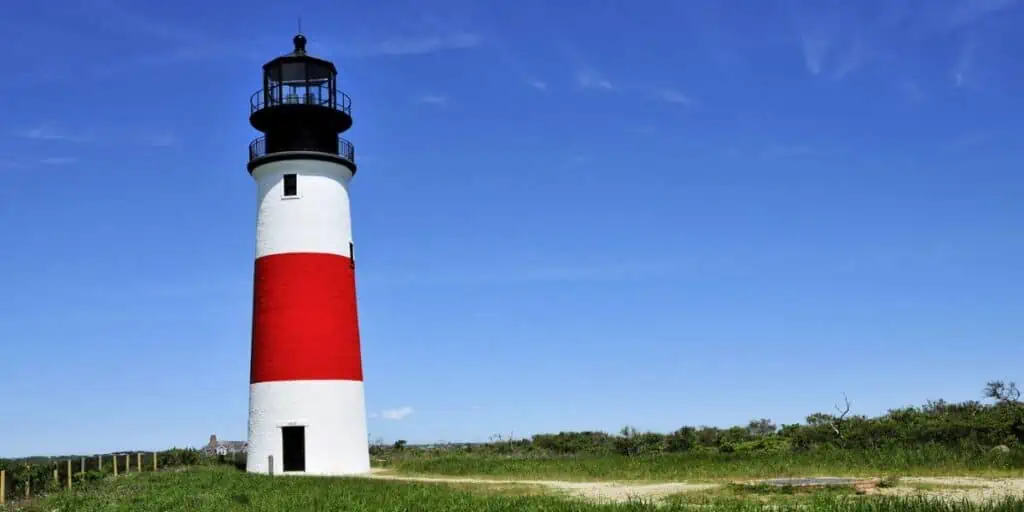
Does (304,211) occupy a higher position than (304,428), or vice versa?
(304,211)

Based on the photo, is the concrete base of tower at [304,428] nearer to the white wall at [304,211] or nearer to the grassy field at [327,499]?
the grassy field at [327,499]

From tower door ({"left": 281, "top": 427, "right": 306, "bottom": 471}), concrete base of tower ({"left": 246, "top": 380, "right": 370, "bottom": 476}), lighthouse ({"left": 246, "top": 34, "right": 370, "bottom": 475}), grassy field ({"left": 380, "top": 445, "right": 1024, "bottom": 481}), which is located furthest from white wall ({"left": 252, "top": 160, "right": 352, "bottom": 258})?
grassy field ({"left": 380, "top": 445, "right": 1024, "bottom": 481})

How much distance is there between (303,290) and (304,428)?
4.71 m

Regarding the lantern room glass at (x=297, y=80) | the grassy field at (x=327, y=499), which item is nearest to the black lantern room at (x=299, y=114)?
the lantern room glass at (x=297, y=80)

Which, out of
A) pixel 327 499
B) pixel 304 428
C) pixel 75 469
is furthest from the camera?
pixel 75 469

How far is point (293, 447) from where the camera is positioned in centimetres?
3272

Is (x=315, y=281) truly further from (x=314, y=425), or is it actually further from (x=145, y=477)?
(x=145, y=477)

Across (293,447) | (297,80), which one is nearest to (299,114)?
(297,80)

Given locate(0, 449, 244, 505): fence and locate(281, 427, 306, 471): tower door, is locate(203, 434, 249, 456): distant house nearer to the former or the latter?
locate(0, 449, 244, 505): fence

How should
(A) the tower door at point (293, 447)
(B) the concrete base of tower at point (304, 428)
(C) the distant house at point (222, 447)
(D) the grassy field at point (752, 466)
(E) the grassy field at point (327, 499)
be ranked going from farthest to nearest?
(C) the distant house at point (222, 447)
(A) the tower door at point (293, 447)
(B) the concrete base of tower at point (304, 428)
(D) the grassy field at point (752, 466)
(E) the grassy field at point (327, 499)

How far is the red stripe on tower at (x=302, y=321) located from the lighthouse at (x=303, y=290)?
0.03 metres

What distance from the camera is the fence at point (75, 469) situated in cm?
2986

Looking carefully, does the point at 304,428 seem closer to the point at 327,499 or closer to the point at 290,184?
the point at 290,184

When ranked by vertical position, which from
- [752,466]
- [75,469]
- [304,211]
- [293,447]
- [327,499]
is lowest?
[752,466]
